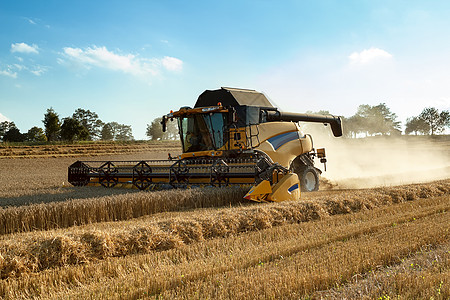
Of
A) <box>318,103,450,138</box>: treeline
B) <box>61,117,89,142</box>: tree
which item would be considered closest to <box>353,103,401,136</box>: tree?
<box>318,103,450,138</box>: treeline

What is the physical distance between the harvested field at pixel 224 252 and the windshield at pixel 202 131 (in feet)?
9.76

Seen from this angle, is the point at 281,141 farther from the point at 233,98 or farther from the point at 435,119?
the point at 435,119

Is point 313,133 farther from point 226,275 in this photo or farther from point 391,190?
point 226,275

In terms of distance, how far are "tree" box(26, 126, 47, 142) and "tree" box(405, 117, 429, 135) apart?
220ft

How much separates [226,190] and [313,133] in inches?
282

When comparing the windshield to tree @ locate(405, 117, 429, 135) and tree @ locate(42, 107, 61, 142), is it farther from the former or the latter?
tree @ locate(405, 117, 429, 135)

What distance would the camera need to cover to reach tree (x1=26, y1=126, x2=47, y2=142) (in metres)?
58.0

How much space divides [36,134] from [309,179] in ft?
192

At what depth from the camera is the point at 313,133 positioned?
13.8m

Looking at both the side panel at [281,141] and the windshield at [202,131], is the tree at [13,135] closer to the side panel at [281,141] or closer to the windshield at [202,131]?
the windshield at [202,131]

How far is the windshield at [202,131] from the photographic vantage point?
9406 mm

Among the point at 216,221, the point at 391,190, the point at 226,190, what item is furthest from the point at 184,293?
the point at 391,190

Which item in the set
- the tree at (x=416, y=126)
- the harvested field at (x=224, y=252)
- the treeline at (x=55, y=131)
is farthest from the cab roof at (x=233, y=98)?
the tree at (x=416, y=126)

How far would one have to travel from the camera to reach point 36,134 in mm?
59375
